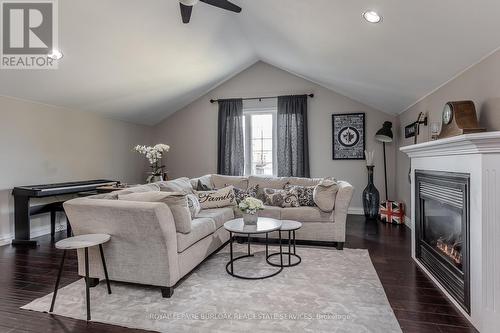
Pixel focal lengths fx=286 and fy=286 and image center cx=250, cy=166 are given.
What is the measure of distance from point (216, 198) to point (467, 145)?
2.90 meters

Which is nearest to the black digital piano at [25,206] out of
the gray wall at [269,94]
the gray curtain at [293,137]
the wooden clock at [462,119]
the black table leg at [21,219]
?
the black table leg at [21,219]

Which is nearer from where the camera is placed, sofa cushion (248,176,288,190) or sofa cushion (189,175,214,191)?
sofa cushion (189,175,214,191)

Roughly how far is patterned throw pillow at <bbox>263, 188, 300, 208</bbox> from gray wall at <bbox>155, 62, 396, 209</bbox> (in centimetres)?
212

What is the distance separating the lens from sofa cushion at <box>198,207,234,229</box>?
3479 millimetres

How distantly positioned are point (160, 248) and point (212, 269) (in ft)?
2.65

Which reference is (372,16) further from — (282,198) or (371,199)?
(371,199)

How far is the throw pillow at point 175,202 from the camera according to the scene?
2572 millimetres

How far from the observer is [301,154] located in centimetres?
598

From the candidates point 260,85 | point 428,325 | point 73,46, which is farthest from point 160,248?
point 260,85

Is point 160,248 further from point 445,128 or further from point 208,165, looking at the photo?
point 208,165

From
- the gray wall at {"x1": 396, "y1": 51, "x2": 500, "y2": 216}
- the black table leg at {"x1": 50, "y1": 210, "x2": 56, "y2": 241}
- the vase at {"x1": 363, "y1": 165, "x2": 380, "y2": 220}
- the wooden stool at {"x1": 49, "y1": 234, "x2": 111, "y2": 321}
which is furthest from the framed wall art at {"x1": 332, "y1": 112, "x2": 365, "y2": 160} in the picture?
the black table leg at {"x1": 50, "y1": 210, "x2": 56, "y2": 241}

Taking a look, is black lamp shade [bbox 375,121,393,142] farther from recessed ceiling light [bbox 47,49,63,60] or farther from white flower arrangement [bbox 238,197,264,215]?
recessed ceiling light [bbox 47,49,63,60]

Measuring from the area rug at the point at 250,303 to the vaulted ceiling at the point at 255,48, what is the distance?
86.4 inches

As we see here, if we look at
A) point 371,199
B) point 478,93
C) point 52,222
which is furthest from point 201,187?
point 478,93
